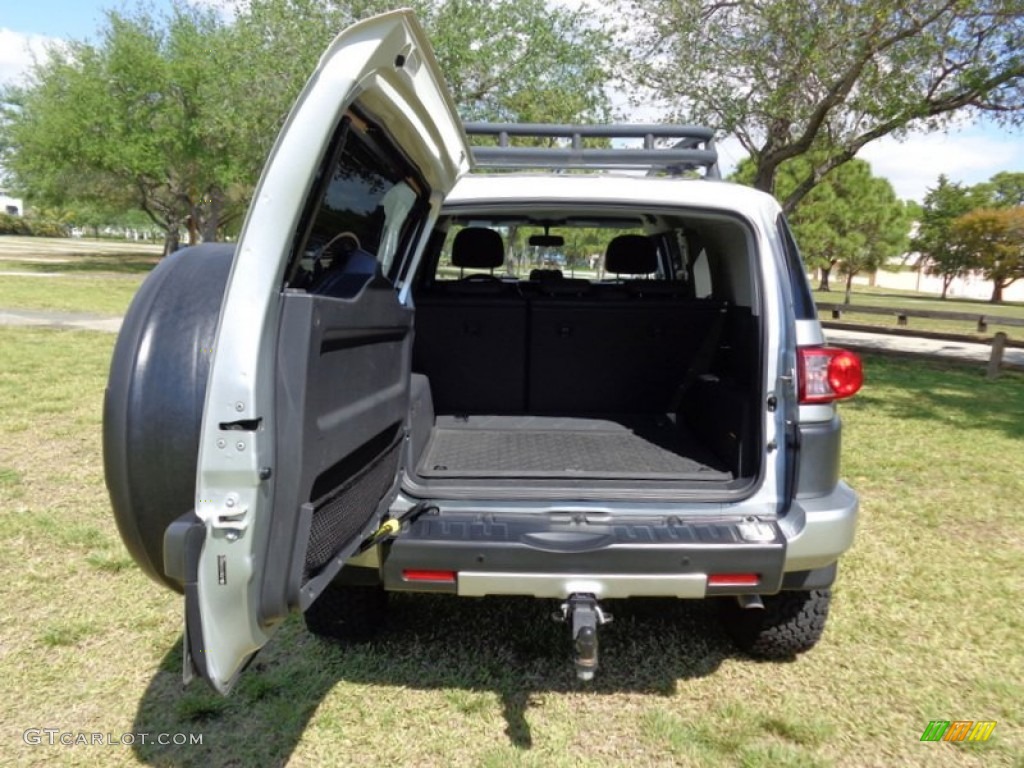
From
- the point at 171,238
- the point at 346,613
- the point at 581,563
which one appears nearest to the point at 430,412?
the point at 346,613

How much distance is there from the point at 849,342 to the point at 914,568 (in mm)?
12044

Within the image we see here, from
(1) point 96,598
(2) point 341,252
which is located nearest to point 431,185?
(2) point 341,252

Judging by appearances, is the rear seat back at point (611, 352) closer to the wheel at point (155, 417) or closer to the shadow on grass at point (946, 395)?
the wheel at point (155, 417)

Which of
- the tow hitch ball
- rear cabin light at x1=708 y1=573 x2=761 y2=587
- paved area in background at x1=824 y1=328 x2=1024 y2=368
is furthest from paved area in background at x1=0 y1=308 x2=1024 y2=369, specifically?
rear cabin light at x1=708 y1=573 x2=761 y2=587

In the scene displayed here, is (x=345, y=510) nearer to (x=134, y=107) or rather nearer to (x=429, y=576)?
(x=429, y=576)

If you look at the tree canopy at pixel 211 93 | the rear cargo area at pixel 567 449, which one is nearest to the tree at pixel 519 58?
the tree canopy at pixel 211 93

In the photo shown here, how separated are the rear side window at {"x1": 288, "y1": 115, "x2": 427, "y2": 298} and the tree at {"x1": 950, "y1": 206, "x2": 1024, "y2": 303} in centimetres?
5533

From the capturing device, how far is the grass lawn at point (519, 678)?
7.88 feet

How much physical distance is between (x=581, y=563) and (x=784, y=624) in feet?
3.63

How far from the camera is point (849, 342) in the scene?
14.7 meters

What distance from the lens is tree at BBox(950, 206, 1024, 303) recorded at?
1845 inches

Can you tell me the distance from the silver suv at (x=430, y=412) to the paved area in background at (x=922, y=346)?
10340 millimetres

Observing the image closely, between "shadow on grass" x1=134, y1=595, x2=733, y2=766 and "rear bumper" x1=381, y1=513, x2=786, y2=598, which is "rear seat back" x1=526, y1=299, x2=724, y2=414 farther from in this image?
"rear bumper" x1=381, y1=513, x2=786, y2=598

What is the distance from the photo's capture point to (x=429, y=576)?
2.26 m
